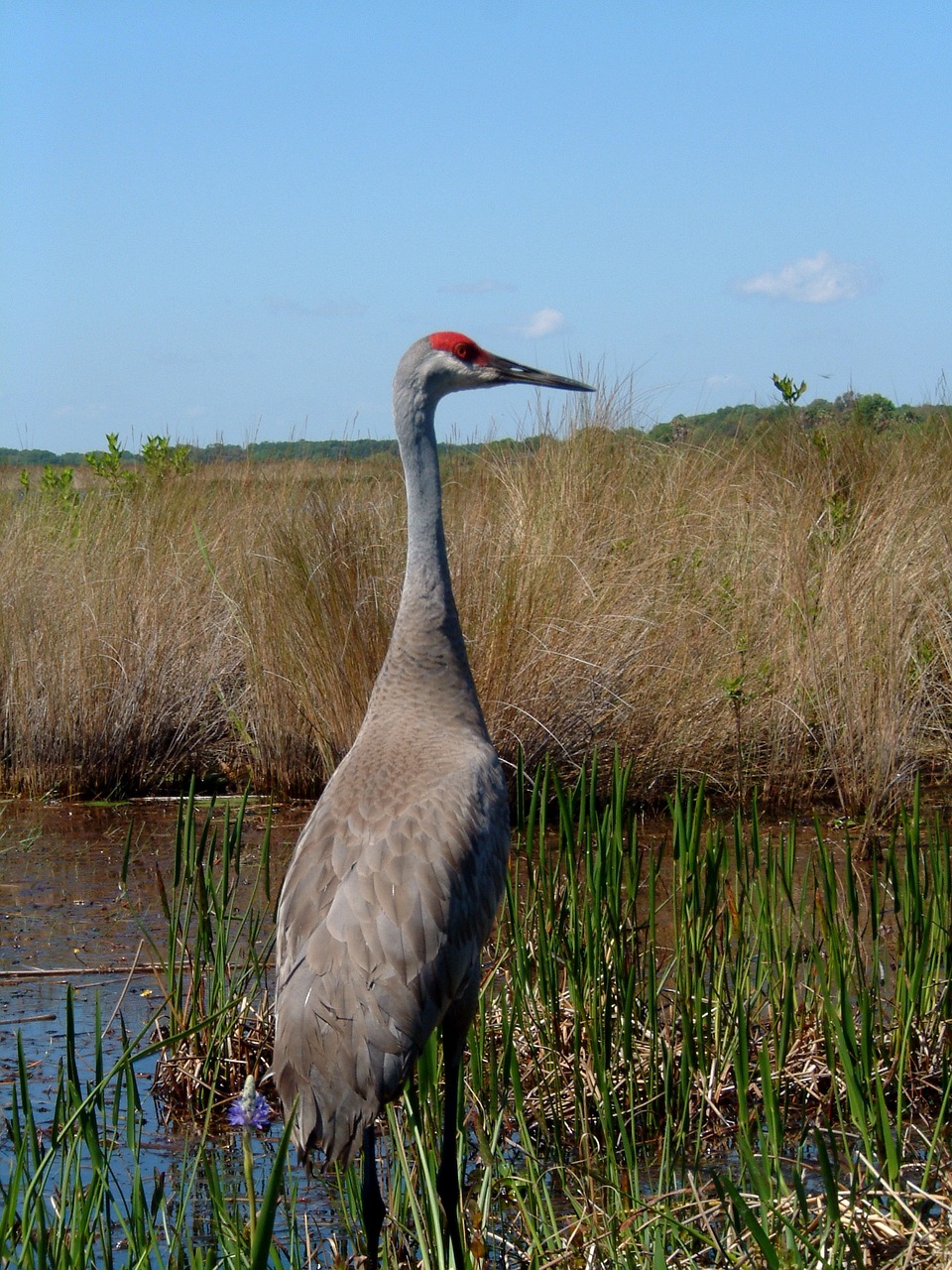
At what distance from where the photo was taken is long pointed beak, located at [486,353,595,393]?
3977mm

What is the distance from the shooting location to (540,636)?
21.2ft

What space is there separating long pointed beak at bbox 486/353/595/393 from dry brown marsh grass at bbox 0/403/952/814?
7.20 ft

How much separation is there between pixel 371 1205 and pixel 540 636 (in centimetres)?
377

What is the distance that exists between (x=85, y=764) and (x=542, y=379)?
149 inches

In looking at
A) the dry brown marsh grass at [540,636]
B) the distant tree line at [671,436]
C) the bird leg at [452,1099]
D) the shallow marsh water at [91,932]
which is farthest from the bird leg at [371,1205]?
the distant tree line at [671,436]

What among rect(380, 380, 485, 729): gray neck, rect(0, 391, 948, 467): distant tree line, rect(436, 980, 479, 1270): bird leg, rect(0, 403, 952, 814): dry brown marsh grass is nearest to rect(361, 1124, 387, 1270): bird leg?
rect(436, 980, 479, 1270): bird leg

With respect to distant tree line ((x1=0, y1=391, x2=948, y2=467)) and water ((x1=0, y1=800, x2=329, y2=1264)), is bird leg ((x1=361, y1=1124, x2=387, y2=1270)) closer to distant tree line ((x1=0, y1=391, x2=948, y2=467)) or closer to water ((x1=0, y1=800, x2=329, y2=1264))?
water ((x1=0, y1=800, x2=329, y2=1264))

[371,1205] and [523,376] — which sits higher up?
[523,376]

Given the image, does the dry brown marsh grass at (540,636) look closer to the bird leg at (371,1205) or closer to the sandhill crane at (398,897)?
the sandhill crane at (398,897)

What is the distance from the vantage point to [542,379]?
4.04 m

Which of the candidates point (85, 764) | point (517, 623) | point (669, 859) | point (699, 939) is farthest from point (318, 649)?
point (699, 939)

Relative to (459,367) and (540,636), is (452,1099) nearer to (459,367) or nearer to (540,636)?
(459,367)

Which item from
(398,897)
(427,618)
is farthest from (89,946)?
(398,897)

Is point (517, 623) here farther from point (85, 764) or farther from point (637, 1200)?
point (637, 1200)
